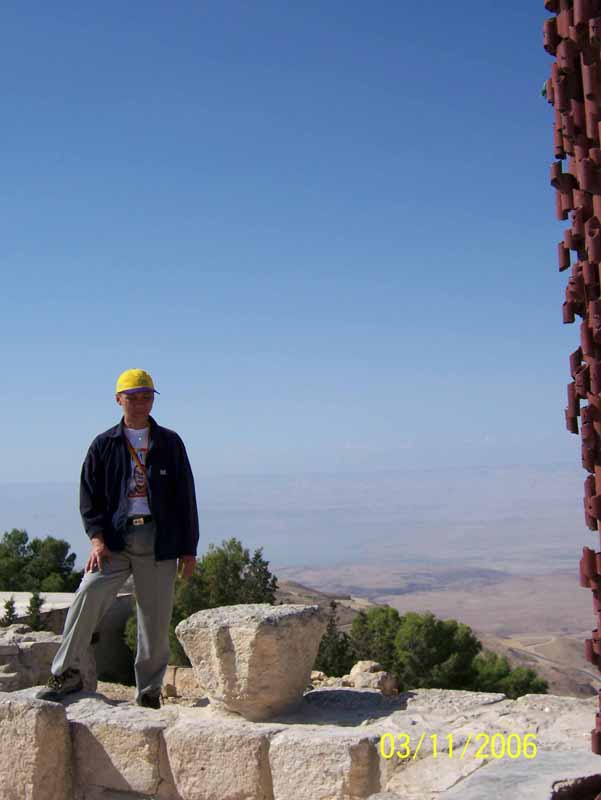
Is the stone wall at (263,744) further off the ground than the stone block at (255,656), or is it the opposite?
the stone block at (255,656)

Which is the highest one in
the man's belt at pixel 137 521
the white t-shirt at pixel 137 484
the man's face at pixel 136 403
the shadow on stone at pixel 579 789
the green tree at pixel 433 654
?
the man's face at pixel 136 403

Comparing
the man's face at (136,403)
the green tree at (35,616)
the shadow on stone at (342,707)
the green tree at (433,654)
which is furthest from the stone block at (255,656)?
the green tree at (433,654)

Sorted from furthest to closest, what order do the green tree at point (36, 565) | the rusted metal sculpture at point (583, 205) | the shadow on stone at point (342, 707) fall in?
the green tree at point (36, 565)
the shadow on stone at point (342, 707)
the rusted metal sculpture at point (583, 205)

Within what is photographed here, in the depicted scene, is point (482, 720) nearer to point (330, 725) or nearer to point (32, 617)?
point (330, 725)

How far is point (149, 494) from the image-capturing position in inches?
219

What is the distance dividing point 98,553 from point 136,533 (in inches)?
10.2

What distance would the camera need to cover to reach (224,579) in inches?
559

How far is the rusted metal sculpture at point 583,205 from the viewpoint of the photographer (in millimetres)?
2666

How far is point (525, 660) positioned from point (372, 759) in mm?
23298

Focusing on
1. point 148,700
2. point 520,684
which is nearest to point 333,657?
point 520,684

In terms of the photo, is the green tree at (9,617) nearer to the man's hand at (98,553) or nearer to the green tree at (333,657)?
the green tree at (333,657)

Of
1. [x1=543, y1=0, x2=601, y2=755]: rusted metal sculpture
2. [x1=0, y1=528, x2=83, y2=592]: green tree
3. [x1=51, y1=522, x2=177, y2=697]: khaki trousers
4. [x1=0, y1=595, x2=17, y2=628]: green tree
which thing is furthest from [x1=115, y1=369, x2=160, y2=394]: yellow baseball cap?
[x1=0, y1=528, x2=83, y2=592]: green tree
